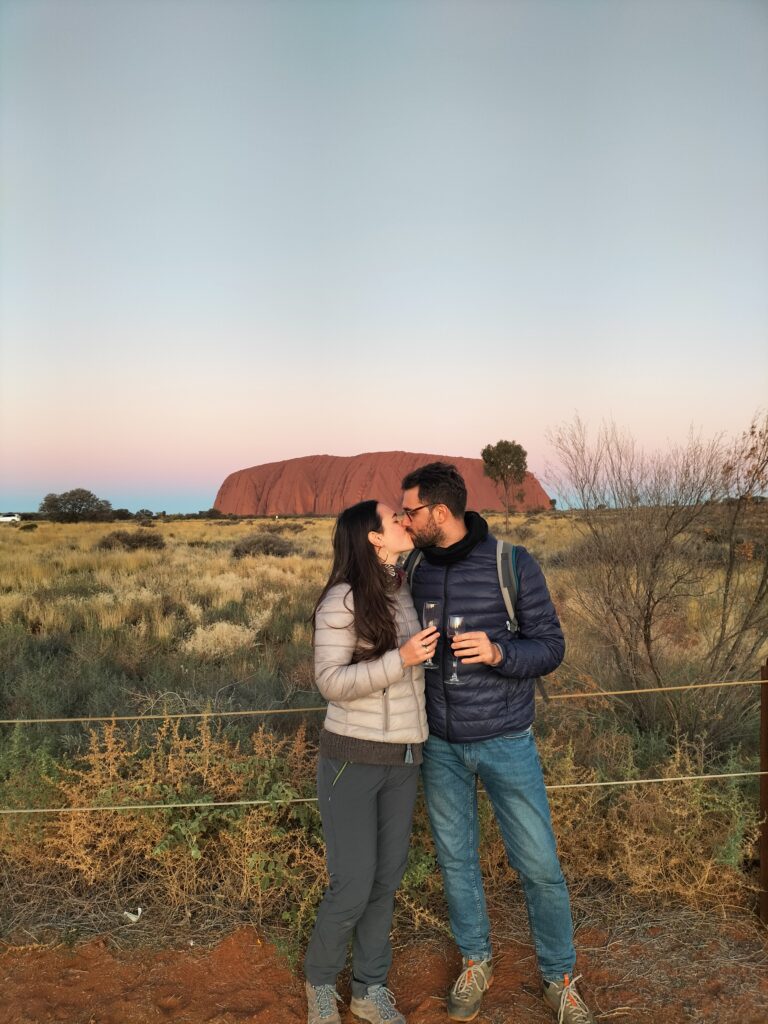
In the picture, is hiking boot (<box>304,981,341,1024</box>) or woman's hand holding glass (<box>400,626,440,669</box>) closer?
woman's hand holding glass (<box>400,626,440,669</box>)

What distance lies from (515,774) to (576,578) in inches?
186

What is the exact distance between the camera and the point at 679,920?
3.38 meters

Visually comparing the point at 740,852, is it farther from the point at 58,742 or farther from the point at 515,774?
the point at 58,742

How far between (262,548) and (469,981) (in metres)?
19.6

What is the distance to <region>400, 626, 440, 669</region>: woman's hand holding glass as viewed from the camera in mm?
2367

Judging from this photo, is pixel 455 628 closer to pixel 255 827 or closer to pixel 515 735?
pixel 515 735

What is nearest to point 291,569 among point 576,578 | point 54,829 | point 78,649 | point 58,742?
point 78,649

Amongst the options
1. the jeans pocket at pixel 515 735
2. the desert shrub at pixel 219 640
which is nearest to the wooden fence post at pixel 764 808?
the jeans pocket at pixel 515 735

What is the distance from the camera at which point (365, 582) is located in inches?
98.9

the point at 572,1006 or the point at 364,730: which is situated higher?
the point at 364,730

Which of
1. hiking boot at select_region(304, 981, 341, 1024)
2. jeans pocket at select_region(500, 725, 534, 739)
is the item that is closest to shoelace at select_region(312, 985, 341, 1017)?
hiking boot at select_region(304, 981, 341, 1024)

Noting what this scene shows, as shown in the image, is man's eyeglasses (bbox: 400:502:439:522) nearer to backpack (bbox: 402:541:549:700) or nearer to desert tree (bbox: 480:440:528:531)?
backpack (bbox: 402:541:549:700)

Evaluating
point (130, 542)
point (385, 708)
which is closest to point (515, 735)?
point (385, 708)

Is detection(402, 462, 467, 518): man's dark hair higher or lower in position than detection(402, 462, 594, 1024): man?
higher
